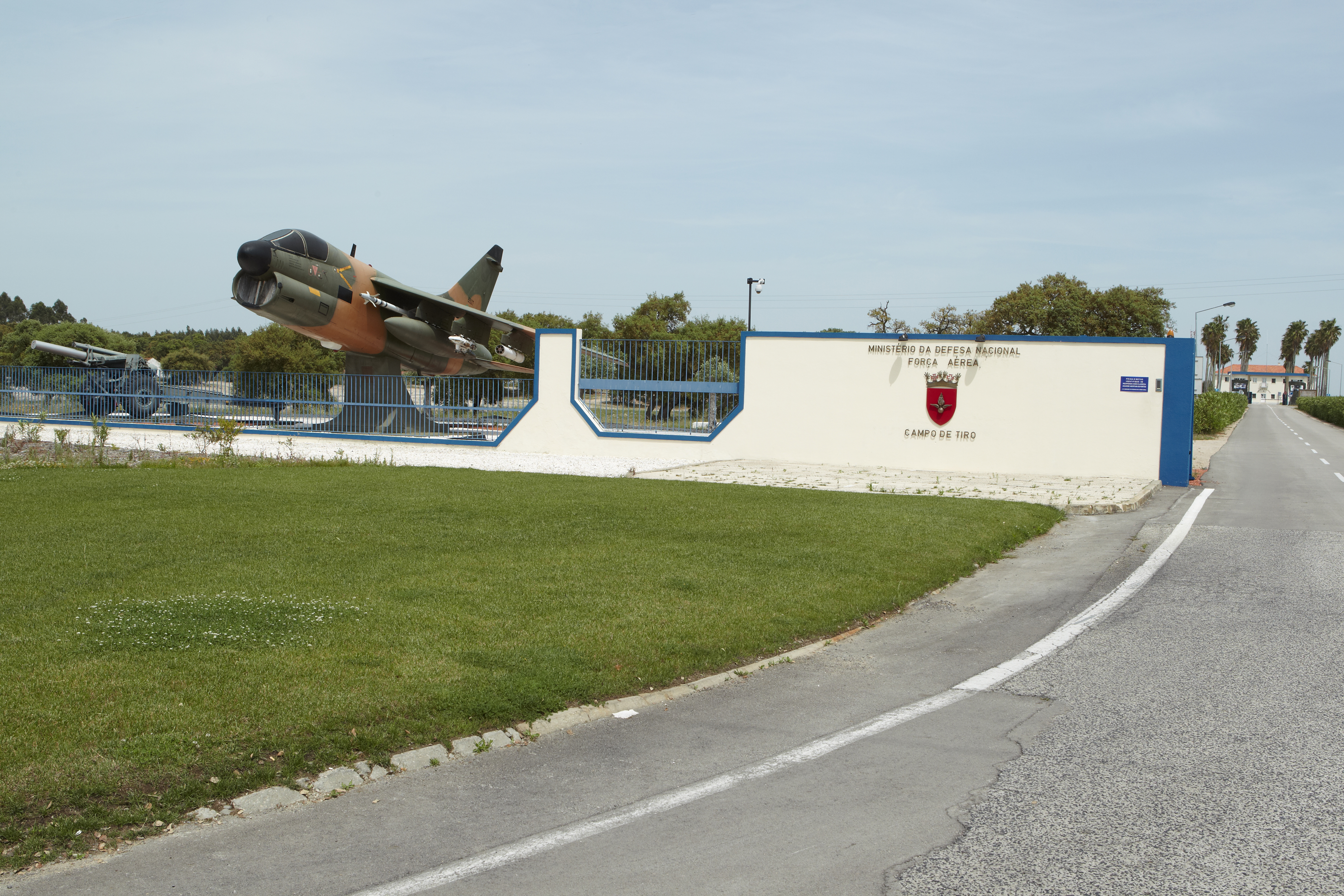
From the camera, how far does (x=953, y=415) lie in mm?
20891

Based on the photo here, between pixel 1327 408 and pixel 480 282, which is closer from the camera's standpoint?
pixel 480 282

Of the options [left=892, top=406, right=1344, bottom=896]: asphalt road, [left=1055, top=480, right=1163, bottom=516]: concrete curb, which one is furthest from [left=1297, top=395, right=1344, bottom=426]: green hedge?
[left=892, top=406, right=1344, bottom=896]: asphalt road

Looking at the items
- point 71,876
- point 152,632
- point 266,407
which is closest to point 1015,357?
point 152,632

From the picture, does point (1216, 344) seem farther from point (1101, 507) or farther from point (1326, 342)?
point (1101, 507)

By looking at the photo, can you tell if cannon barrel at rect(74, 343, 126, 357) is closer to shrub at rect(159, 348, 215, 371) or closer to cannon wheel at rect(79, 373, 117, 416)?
cannon wheel at rect(79, 373, 117, 416)

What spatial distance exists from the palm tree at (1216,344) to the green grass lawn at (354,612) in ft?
443

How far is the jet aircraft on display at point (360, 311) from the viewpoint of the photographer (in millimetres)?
25156

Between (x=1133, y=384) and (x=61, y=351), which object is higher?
(x=61, y=351)

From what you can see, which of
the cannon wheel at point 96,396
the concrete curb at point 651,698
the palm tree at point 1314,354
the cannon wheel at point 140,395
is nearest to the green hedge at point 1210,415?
the concrete curb at point 651,698

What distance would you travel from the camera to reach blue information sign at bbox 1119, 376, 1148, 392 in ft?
64.1

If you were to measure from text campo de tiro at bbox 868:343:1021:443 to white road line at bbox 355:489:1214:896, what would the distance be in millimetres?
13265

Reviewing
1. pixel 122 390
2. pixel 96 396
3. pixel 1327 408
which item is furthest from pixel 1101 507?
pixel 1327 408

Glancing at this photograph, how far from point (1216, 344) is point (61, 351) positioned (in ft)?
467

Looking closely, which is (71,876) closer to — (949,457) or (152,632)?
(152,632)
